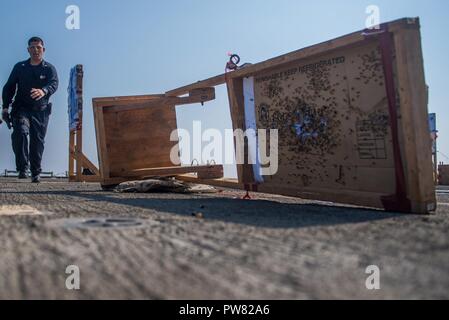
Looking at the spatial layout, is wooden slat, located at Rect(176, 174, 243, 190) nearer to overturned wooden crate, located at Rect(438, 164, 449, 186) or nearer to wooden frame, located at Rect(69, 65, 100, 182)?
wooden frame, located at Rect(69, 65, 100, 182)

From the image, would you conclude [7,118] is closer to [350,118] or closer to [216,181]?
[216,181]

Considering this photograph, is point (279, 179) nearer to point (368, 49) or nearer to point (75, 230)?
point (368, 49)

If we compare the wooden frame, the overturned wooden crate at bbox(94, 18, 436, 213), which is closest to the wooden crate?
the overturned wooden crate at bbox(94, 18, 436, 213)

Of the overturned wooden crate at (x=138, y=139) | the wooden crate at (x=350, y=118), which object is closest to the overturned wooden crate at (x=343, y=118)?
the wooden crate at (x=350, y=118)

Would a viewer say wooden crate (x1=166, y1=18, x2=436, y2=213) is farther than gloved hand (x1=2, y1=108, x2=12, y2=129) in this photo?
No

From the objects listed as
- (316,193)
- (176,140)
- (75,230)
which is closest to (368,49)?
(316,193)


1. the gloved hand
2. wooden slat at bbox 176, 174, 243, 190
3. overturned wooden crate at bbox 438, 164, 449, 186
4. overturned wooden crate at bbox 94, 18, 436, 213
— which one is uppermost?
the gloved hand

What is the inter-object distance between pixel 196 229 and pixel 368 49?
173 centimetres

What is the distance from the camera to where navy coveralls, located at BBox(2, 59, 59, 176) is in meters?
5.83

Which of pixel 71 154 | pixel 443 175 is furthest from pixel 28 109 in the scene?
pixel 443 175

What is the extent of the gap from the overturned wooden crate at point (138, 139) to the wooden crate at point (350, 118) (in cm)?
117

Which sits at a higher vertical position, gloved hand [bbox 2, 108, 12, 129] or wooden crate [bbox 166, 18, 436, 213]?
gloved hand [bbox 2, 108, 12, 129]

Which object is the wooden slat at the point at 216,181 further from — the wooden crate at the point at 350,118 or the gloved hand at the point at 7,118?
the gloved hand at the point at 7,118
